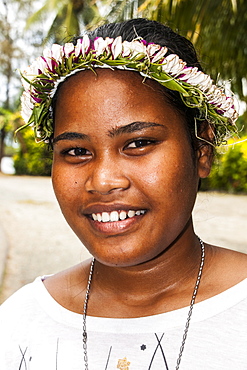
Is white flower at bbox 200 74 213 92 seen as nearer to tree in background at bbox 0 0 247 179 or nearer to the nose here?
the nose

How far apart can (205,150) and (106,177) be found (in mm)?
494

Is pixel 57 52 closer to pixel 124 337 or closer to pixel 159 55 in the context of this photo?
pixel 159 55

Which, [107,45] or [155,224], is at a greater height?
[107,45]

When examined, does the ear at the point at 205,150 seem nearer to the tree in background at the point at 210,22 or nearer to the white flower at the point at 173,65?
the white flower at the point at 173,65

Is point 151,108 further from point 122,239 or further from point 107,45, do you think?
point 122,239

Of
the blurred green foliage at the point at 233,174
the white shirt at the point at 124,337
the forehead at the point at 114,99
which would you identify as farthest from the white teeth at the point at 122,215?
the blurred green foliage at the point at 233,174

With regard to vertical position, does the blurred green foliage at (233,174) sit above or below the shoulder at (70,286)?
below

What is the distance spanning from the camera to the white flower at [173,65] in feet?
5.13

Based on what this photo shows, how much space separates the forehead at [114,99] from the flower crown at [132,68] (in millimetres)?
27

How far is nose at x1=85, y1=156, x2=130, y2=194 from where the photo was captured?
1.47 meters

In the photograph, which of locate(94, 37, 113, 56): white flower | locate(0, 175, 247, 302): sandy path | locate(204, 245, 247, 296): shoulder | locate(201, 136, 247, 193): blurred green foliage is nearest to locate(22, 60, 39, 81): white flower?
locate(94, 37, 113, 56): white flower

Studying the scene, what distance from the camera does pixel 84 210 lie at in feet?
5.15

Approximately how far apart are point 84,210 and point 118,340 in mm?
447

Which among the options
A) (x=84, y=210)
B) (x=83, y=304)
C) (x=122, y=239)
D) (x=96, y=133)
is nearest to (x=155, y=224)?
(x=122, y=239)
